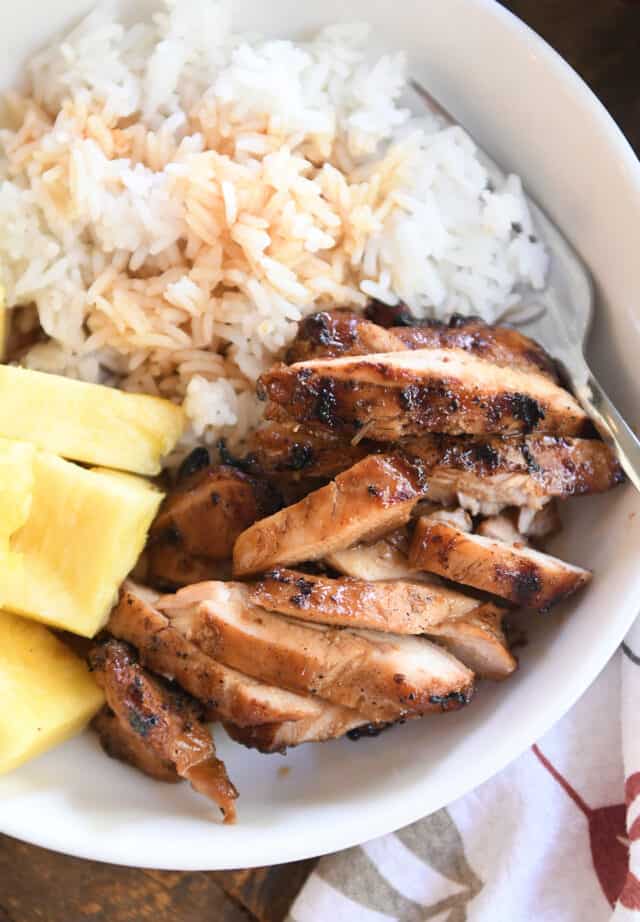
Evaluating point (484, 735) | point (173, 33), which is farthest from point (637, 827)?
point (173, 33)

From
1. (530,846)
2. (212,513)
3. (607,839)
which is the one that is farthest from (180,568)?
(607,839)

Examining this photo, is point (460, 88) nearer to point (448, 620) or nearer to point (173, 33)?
point (173, 33)

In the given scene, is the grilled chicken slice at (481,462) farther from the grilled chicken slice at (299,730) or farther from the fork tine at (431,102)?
the fork tine at (431,102)

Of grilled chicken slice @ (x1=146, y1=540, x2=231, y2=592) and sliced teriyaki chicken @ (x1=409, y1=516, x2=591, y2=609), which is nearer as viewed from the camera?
sliced teriyaki chicken @ (x1=409, y1=516, x2=591, y2=609)

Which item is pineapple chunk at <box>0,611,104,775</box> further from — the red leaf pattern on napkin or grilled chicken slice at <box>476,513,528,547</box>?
the red leaf pattern on napkin

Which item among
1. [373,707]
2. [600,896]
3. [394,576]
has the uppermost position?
[394,576]


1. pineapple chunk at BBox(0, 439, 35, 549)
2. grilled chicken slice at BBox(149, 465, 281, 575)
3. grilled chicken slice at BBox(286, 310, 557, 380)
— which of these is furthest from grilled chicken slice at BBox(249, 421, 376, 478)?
pineapple chunk at BBox(0, 439, 35, 549)
